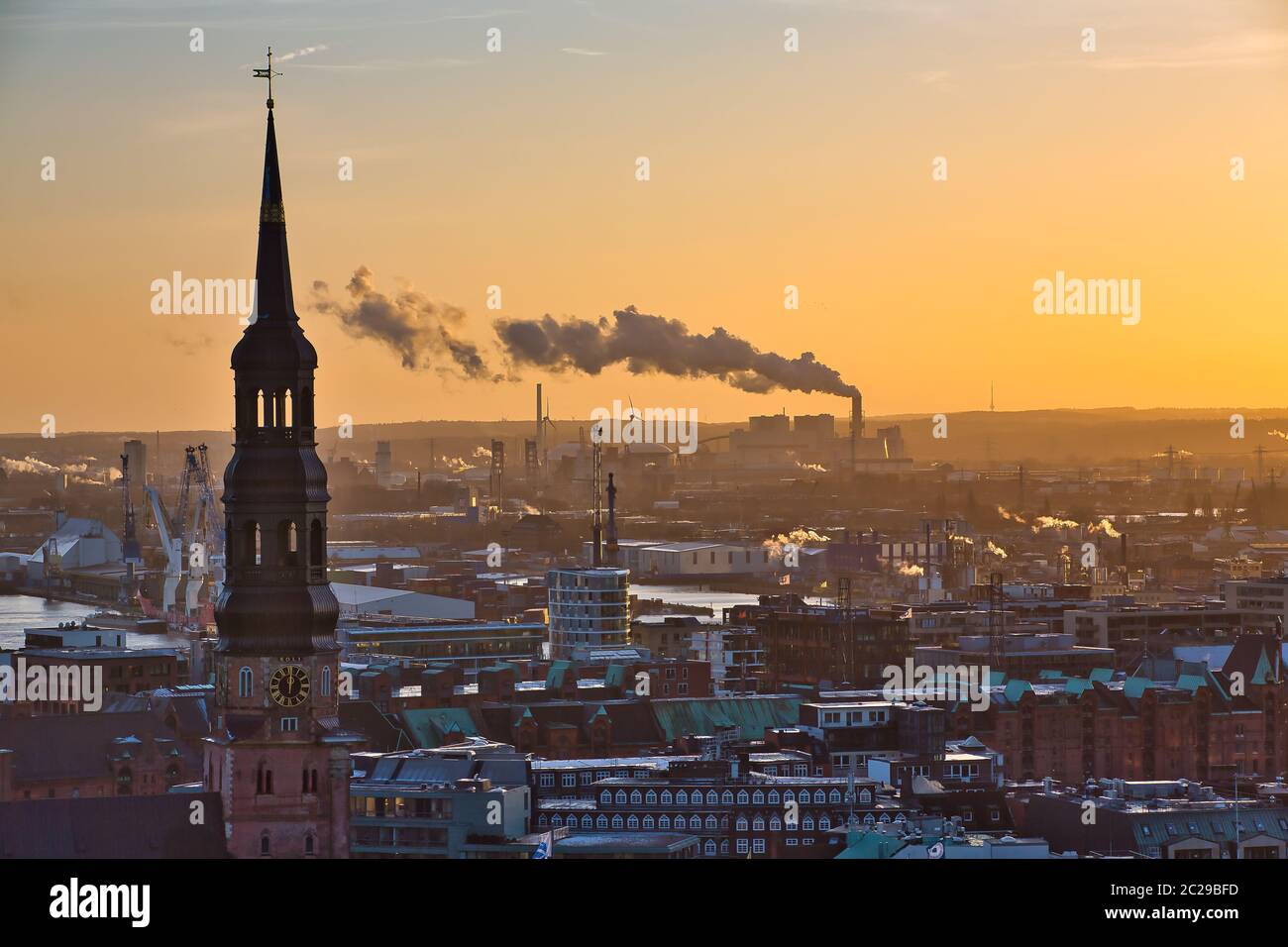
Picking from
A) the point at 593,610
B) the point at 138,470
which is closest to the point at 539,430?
the point at 138,470

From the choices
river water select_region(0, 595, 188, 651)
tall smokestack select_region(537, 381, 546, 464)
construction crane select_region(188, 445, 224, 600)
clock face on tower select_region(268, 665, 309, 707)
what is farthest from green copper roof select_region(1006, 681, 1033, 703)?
tall smokestack select_region(537, 381, 546, 464)

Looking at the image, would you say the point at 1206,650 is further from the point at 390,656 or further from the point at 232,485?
the point at 232,485

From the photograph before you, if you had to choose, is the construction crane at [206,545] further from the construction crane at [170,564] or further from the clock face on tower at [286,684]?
the clock face on tower at [286,684]

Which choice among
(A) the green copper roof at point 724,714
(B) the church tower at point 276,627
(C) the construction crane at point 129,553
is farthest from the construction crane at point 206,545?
(B) the church tower at point 276,627

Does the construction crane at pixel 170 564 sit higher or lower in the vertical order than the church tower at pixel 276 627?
lower
